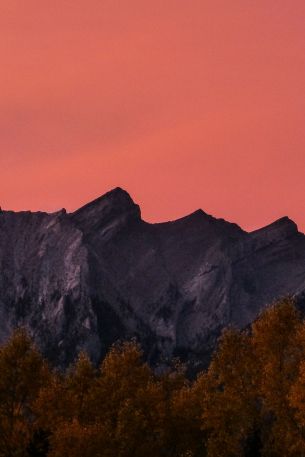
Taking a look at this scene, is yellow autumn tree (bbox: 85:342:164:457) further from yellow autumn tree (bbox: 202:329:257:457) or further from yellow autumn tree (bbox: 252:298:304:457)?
yellow autumn tree (bbox: 252:298:304:457)

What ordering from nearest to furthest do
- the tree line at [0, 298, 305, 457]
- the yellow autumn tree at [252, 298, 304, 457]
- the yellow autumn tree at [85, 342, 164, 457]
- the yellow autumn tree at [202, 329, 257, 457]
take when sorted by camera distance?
the tree line at [0, 298, 305, 457]
the yellow autumn tree at [252, 298, 304, 457]
the yellow autumn tree at [85, 342, 164, 457]
the yellow autumn tree at [202, 329, 257, 457]

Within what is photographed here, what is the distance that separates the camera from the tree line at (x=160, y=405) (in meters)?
109

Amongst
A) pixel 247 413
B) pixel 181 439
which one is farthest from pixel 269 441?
pixel 181 439

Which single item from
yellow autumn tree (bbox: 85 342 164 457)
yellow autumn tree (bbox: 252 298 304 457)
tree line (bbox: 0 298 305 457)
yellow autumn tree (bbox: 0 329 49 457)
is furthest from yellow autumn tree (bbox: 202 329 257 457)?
yellow autumn tree (bbox: 0 329 49 457)

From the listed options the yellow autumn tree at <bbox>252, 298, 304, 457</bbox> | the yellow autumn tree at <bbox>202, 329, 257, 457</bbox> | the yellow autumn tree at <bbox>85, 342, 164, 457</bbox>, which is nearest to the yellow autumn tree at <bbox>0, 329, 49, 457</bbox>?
the yellow autumn tree at <bbox>85, 342, 164, 457</bbox>

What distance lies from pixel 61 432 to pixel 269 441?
22.1 m

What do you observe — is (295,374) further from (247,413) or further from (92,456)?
(92,456)

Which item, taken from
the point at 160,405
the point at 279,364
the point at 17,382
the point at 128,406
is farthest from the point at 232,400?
the point at 17,382

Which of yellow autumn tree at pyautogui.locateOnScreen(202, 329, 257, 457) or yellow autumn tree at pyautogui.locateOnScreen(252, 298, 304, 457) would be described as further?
yellow autumn tree at pyautogui.locateOnScreen(202, 329, 257, 457)

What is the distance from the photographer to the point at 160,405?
4683 inches

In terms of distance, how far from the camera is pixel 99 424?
4296 inches

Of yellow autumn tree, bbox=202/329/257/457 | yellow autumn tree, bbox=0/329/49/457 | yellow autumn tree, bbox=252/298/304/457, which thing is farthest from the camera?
yellow autumn tree, bbox=0/329/49/457

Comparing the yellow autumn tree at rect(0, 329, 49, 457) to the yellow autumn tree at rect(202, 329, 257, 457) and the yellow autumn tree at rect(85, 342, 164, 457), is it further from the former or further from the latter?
the yellow autumn tree at rect(202, 329, 257, 457)

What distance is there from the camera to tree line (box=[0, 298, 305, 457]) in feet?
357
